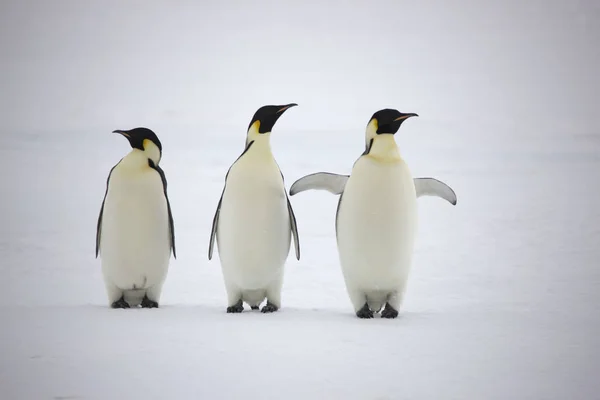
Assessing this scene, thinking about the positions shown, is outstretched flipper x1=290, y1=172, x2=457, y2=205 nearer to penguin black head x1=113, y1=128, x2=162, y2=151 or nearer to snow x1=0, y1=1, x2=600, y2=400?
snow x1=0, y1=1, x2=600, y2=400

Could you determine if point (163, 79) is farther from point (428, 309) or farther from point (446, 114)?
point (428, 309)

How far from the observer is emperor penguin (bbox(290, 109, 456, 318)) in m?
4.80

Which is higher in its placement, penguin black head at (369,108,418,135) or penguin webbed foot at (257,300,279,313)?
penguin black head at (369,108,418,135)

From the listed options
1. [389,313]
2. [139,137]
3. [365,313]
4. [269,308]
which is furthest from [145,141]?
[389,313]

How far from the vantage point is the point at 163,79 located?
1892 inches

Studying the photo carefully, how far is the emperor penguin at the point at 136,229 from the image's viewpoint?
501cm

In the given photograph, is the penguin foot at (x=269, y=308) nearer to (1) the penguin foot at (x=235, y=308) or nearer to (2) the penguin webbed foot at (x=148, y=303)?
(1) the penguin foot at (x=235, y=308)

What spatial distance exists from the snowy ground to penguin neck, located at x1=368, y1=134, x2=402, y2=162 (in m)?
0.94

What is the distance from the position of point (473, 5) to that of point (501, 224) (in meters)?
123

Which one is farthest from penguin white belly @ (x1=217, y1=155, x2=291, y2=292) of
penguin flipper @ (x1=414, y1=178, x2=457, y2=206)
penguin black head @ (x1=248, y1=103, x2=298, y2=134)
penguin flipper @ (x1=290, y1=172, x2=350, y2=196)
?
penguin flipper @ (x1=414, y1=178, x2=457, y2=206)

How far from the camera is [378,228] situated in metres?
4.79

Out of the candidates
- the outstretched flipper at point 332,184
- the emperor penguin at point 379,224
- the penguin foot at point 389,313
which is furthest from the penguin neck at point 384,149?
the penguin foot at point 389,313

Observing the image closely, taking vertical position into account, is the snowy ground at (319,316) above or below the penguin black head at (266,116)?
below

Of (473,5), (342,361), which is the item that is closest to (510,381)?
(342,361)
